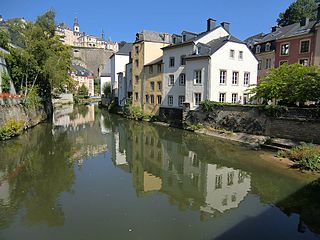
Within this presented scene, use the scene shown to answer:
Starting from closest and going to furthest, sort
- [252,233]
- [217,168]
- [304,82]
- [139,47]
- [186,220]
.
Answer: [252,233], [186,220], [217,168], [304,82], [139,47]

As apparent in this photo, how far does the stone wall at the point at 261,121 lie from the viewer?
18609 mm

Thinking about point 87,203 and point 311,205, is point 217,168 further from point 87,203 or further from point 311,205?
point 87,203

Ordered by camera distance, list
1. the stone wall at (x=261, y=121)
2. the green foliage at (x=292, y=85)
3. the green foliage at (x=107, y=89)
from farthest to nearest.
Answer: the green foliage at (x=107, y=89) → the green foliage at (x=292, y=85) → the stone wall at (x=261, y=121)

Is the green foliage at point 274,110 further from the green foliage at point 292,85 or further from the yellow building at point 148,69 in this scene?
the yellow building at point 148,69

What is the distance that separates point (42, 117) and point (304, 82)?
3064cm

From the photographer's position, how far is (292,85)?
2031 centimetres

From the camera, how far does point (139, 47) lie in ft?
128

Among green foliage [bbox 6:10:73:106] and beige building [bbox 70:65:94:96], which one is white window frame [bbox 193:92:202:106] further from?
beige building [bbox 70:65:94:96]

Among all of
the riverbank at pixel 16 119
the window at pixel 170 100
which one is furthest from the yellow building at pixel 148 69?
the riverbank at pixel 16 119

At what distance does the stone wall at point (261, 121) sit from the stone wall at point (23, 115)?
17.1 m

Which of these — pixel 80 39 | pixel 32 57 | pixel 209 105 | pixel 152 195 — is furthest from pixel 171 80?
pixel 80 39

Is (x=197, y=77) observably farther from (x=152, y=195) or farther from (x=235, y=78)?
(x=152, y=195)

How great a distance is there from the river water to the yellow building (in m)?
18.5

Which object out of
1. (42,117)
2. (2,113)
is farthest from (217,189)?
(42,117)
